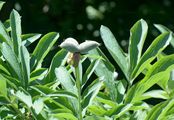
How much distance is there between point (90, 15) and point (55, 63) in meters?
2.38

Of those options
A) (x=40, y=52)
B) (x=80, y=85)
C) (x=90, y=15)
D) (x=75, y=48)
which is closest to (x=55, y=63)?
(x=40, y=52)

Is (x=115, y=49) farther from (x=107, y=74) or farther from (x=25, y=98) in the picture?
(x=25, y=98)

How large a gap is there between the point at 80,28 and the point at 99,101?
2.37m

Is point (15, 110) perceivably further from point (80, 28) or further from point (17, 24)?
point (80, 28)

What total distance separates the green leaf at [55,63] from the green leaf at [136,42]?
13 cm

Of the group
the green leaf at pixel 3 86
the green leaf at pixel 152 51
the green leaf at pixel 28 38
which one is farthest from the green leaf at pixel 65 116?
the green leaf at pixel 28 38

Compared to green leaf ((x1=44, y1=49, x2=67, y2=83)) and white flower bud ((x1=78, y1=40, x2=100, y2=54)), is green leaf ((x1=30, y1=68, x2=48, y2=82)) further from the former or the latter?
white flower bud ((x1=78, y1=40, x2=100, y2=54))

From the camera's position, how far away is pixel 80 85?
94 centimetres

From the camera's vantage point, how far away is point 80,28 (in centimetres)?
335

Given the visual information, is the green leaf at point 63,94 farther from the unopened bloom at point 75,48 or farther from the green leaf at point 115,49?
the green leaf at point 115,49

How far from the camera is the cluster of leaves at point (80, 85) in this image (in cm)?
92

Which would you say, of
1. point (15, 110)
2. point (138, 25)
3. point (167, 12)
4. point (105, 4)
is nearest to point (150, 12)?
point (167, 12)

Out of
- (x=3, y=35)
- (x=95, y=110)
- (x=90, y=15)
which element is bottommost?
(x=90, y=15)

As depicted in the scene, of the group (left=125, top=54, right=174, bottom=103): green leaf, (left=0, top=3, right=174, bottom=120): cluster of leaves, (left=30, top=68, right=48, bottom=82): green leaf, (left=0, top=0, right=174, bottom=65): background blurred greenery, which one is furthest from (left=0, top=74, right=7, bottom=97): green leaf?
(left=0, top=0, right=174, bottom=65): background blurred greenery
